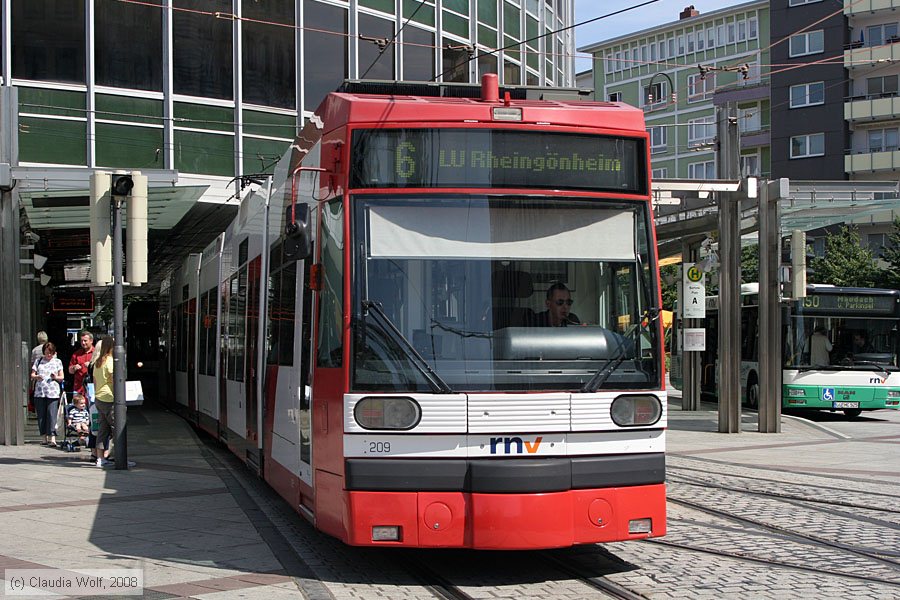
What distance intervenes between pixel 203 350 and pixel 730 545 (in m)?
10.4

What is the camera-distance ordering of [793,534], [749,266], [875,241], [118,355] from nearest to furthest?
[793,534] → [118,355] → [749,266] → [875,241]

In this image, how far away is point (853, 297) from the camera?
79.6 ft

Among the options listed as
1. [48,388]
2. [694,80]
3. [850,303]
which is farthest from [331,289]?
[694,80]

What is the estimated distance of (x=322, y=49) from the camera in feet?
79.0

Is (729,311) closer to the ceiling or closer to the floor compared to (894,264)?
Answer: closer to the floor

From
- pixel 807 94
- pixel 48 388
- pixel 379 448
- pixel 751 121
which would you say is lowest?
pixel 48 388

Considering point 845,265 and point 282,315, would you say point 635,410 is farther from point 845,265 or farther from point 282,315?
point 845,265

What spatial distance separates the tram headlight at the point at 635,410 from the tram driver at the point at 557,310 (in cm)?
58

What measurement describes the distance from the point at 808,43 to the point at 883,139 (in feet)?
22.1

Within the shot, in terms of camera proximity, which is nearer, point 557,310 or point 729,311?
point 557,310

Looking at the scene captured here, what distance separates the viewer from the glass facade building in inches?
820

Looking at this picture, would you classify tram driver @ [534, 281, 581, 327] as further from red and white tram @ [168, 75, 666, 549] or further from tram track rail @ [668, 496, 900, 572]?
tram track rail @ [668, 496, 900, 572]

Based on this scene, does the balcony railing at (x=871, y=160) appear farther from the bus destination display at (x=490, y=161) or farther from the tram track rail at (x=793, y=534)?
the bus destination display at (x=490, y=161)

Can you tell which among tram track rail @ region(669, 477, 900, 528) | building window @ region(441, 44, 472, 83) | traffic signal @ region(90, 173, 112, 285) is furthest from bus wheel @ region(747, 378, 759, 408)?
traffic signal @ region(90, 173, 112, 285)
